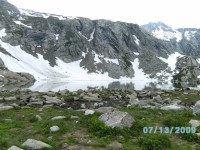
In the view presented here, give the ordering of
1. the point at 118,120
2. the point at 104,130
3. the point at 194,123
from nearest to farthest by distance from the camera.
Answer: the point at 104,130 < the point at 118,120 < the point at 194,123

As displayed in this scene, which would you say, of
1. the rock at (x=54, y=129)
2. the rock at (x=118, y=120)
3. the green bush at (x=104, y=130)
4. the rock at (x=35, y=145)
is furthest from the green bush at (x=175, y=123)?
the rock at (x=35, y=145)

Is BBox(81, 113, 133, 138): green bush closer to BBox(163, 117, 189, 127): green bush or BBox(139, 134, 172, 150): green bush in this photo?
BBox(139, 134, 172, 150): green bush

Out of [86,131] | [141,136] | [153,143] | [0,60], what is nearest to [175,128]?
[141,136]

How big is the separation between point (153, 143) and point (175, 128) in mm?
3423

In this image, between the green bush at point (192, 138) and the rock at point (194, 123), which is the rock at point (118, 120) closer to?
the green bush at point (192, 138)

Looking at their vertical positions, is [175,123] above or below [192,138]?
above

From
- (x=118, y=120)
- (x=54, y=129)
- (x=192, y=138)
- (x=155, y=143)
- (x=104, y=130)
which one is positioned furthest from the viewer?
(x=54, y=129)

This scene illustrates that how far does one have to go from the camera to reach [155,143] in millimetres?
13062

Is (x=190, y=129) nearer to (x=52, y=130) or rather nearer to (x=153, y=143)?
(x=153, y=143)

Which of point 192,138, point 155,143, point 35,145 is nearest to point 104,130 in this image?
point 155,143

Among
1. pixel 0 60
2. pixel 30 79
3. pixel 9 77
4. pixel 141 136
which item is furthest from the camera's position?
pixel 0 60

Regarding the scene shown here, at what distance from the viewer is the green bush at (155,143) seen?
1294cm

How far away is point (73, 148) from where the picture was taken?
1338 cm

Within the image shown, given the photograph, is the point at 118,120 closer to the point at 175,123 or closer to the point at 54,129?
the point at 175,123
